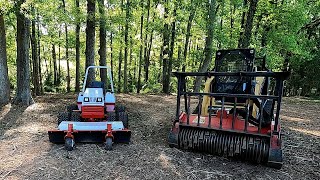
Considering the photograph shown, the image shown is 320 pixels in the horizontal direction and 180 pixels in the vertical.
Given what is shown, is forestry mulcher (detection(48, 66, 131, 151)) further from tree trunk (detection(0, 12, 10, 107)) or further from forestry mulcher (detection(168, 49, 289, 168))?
tree trunk (detection(0, 12, 10, 107))

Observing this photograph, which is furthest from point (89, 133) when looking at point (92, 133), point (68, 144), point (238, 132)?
point (238, 132)

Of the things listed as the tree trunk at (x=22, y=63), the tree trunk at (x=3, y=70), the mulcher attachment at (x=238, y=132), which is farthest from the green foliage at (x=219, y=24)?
the mulcher attachment at (x=238, y=132)

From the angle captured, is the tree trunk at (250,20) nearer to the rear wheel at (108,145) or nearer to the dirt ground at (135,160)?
the dirt ground at (135,160)

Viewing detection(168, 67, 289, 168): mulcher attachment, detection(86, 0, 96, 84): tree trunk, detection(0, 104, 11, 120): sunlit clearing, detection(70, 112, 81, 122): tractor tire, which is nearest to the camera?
detection(168, 67, 289, 168): mulcher attachment

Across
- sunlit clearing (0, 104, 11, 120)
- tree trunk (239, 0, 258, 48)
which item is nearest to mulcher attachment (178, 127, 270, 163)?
sunlit clearing (0, 104, 11, 120)

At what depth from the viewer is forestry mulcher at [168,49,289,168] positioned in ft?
13.8

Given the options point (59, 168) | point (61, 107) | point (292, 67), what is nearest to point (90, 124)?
Answer: point (59, 168)

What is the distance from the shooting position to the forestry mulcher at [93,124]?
4929mm

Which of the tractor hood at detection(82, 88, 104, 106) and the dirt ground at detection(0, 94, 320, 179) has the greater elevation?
the tractor hood at detection(82, 88, 104, 106)

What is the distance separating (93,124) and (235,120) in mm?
2885

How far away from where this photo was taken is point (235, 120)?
5.10 metres

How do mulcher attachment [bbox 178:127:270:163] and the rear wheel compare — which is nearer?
mulcher attachment [bbox 178:127:270:163]

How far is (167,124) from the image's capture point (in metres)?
6.80

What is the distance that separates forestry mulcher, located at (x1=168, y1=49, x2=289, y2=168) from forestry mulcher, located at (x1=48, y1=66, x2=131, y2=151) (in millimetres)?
1135
